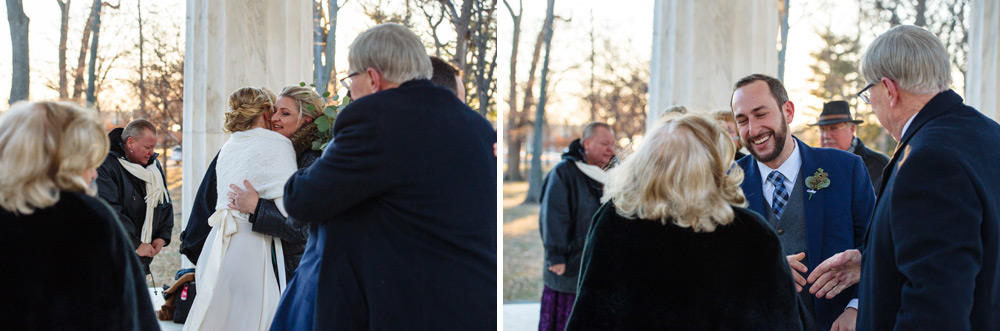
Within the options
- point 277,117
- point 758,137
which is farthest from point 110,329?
point 758,137

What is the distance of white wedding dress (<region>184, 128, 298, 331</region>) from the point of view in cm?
306

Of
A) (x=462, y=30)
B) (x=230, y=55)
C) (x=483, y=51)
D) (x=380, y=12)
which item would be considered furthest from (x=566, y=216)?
(x=230, y=55)

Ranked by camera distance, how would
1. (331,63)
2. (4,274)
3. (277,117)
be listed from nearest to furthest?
(4,274)
(277,117)
(331,63)

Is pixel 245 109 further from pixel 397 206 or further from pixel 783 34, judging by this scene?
pixel 783 34

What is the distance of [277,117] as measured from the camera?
10.9ft

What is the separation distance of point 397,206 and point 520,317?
3948 millimetres

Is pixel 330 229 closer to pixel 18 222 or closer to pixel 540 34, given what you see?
pixel 18 222

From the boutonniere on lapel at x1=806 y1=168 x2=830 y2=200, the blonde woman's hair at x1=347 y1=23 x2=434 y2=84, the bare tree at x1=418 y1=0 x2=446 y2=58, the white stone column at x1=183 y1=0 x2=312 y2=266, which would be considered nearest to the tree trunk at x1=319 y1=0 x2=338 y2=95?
the white stone column at x1=183 y1=0 x2=312 y2=266

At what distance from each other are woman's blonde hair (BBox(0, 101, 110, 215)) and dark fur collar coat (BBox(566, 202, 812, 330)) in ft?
4.10

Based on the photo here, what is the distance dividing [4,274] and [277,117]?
1620 mm

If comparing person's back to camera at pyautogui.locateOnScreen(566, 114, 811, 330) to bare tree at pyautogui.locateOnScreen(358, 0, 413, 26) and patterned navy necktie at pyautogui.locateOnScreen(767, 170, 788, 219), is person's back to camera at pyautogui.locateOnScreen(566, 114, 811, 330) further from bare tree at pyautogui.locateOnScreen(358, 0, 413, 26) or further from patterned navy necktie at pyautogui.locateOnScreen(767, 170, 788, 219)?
bare tree at pyautogui.locateOnScreen(358, 0, 413, 26)

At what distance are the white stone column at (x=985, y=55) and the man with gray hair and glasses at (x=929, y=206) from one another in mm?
4313

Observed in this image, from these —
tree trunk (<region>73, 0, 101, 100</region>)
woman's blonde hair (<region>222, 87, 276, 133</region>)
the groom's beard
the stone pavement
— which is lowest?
the stone pavement

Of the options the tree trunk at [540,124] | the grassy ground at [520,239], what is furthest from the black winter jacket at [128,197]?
the grassy ground at [520,239]
